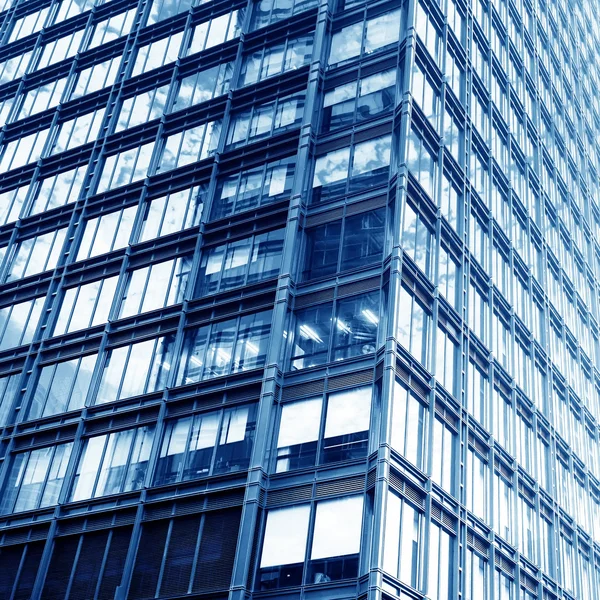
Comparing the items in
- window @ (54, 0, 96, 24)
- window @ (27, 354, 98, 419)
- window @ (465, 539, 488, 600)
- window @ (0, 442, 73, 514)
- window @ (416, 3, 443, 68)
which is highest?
window @ (54, 0, 96, 24)

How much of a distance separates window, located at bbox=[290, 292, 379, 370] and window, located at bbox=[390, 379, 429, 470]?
1.92 meters

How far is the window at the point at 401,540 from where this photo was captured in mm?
29062

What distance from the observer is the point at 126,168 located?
44.8 metres

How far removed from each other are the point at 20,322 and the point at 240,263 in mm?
11327

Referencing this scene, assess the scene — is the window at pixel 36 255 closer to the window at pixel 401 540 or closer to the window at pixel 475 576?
the window at pixel 401 540

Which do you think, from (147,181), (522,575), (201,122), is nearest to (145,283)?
(147,181)

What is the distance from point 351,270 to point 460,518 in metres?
9.23

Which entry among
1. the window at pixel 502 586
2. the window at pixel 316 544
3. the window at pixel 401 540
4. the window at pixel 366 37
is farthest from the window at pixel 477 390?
the window at pixel 366 37

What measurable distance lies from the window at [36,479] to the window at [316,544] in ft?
33.0

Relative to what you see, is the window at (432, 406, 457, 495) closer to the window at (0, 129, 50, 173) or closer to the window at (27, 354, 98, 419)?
the window at (27, 354, 98, 419)

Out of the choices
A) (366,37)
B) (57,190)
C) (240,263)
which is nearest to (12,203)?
(57,190)

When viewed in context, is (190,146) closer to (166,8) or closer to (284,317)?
(166,8)

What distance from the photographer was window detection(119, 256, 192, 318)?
128 ft

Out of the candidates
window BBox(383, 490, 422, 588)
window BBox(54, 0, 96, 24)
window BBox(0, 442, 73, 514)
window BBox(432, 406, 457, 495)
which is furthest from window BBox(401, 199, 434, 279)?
window BBox(54, 0, 96, 24)
